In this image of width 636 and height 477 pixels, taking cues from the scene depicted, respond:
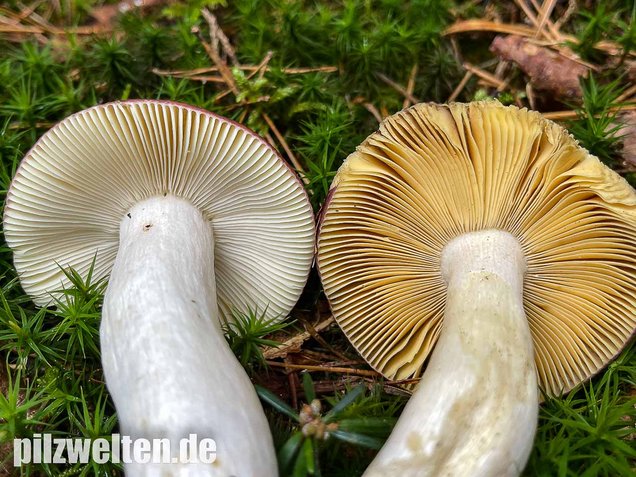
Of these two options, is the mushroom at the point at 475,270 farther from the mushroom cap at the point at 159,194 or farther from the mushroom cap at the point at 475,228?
the mushroom cap at the point at 159,194

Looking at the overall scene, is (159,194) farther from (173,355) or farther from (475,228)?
(475,228)

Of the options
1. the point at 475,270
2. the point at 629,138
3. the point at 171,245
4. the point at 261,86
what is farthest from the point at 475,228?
the point at 261,86

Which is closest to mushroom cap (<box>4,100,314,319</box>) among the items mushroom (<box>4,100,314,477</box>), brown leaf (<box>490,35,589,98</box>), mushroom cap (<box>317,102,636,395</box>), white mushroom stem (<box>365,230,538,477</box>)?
mushroom (<box>4,100,314,477</box>)

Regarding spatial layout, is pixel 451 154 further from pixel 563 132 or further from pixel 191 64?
pixel 191 64

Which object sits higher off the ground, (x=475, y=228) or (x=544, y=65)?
(x=544, y=65)

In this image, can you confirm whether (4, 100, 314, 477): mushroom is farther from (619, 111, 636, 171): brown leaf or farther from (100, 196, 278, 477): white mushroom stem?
(619, 111, 636, 171): brown leaf
